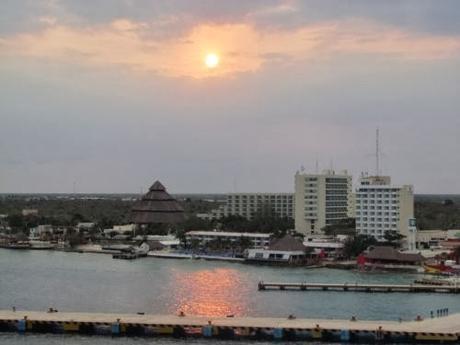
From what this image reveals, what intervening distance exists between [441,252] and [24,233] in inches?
1198

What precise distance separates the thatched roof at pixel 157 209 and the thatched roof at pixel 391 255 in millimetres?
22937

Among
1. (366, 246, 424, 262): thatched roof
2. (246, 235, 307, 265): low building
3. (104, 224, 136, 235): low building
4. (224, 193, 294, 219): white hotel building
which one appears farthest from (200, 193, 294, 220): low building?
(366, 246, 424, 262): thatched roof

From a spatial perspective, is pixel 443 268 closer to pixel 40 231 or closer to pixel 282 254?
pixel 282 254

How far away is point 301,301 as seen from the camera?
2986 centimetres

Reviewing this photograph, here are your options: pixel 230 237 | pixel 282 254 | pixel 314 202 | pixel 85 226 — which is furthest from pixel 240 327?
pixel 85 226

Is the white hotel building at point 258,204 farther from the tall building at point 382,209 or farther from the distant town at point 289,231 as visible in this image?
the tall building at point 382,209

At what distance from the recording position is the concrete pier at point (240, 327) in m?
22.8

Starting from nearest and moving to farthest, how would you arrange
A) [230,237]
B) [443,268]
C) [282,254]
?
[443,268]
[282,254]
[230,237]

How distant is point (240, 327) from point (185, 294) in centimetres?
814

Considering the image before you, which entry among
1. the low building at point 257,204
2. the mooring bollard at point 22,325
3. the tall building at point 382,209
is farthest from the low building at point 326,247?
the mooring bollard at point 22,325

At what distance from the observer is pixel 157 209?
65562mm

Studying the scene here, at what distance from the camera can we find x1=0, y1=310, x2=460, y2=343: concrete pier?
22812 mm

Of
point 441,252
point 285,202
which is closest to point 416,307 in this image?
point 441,252

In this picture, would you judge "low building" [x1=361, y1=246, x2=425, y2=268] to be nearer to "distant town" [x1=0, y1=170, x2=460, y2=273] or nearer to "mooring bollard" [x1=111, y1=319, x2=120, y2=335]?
"distant town" [x1=0, y1=170, x2=460, y2=273]
